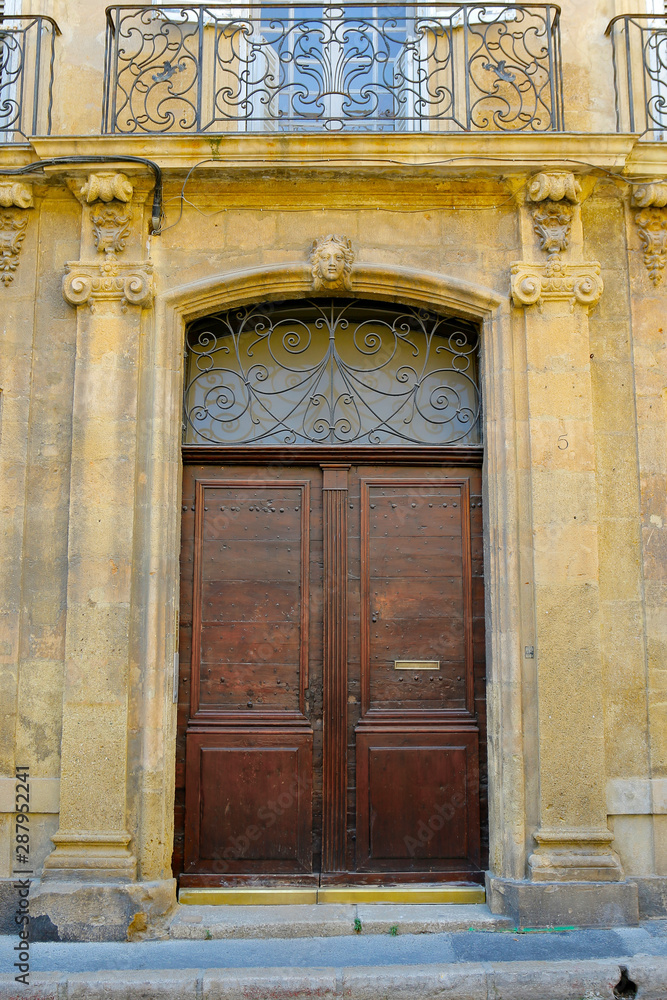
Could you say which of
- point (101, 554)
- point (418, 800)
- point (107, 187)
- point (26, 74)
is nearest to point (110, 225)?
point (107, 187)

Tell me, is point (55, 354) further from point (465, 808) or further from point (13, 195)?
point (465, 808)

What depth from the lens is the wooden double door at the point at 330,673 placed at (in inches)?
215

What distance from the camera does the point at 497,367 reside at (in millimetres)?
5543

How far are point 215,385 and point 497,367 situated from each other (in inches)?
77.6

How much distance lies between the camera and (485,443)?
223 inches

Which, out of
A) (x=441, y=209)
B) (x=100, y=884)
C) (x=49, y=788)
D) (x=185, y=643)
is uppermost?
(x=441, y=209)

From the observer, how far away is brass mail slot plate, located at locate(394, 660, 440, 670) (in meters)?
5.61

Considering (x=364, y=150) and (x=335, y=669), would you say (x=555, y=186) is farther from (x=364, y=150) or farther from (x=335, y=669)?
(x=335, y=669)

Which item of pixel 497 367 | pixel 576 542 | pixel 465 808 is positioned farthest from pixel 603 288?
pixel 465 808

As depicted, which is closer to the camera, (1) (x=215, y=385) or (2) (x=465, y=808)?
(2) (x=465, y=808)

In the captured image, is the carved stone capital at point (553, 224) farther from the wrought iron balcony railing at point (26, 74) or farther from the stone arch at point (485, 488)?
the wrought iron balcony railing at point (26, 74)

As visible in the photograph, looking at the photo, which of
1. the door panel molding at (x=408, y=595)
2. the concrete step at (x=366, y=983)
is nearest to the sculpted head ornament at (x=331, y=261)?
the door panel molding at (x=408, y=595)

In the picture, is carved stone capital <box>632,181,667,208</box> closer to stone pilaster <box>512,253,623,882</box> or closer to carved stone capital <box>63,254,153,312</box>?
stone pilaster <box>512,253,623,882</box>

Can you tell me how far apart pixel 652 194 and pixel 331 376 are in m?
2.47
